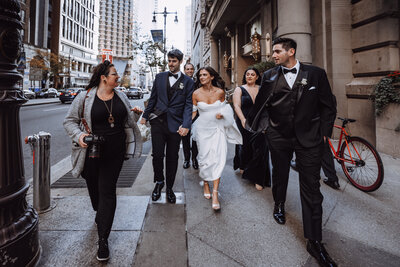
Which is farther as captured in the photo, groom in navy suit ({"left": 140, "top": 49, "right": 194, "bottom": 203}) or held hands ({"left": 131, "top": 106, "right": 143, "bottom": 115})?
groom in navy suit ({"left": 140, "top": 49, "right": 194, "bottom": 203})

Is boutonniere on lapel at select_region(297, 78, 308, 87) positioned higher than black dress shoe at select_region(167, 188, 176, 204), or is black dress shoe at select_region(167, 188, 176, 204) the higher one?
boutonniere on lapel at select_region(297, 78, 308, 87)

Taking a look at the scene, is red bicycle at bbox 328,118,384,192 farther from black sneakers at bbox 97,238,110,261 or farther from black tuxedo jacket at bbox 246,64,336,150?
black sneakers at bbox 97,238,110,261

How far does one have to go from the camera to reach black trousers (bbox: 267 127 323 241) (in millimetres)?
2381

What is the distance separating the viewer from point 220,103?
3723 mm

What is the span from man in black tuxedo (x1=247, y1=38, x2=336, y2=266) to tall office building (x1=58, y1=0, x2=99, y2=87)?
6676 cm

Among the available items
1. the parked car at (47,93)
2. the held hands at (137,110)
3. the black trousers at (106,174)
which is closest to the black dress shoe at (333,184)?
the held hands at (137,110)

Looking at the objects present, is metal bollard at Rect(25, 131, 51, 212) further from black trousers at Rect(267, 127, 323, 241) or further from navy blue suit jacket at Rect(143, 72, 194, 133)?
black trousers at Rect(267, 127, 323, 241)

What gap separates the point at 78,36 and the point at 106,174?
3499 inches

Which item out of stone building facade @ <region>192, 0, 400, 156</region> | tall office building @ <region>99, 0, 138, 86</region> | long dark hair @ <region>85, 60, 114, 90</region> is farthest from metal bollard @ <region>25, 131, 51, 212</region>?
tall office building @ <region>99, 0, 138, 86</region>

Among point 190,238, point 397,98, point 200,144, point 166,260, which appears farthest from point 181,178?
point 397,98

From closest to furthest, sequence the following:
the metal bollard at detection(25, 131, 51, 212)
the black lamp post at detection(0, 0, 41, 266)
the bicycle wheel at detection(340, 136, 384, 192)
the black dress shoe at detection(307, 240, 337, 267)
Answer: the black lamp post at detection(0, 0, 41, 266) → the black dress shoe at detection(307, 240, 337, 267) → the metal bollard at detection(25, 131, 51, 212) → the bicycle wheel at detection(340, 136, 384, 192)

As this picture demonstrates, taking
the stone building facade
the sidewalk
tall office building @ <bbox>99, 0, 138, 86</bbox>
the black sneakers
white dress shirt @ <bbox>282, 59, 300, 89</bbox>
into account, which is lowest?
the sidewalk

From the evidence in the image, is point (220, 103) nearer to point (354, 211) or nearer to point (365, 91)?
point (354, 211)

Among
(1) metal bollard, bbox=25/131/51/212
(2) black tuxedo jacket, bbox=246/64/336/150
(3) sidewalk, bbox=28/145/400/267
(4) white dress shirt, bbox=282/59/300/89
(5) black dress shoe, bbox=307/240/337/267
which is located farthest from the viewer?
(1) metal bollard, bbox=25/131/51/212
